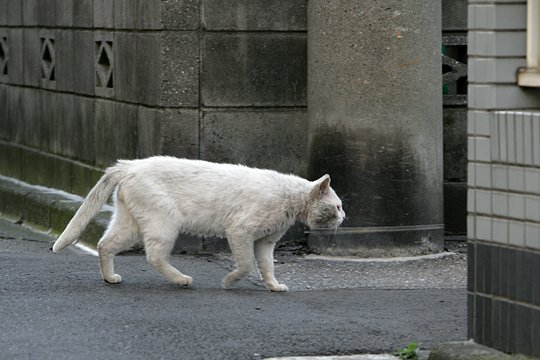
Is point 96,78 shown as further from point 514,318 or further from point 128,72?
point 514,318

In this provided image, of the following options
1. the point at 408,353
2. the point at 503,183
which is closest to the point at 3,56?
the point at 408,353

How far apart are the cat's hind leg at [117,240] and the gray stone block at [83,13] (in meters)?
3.57

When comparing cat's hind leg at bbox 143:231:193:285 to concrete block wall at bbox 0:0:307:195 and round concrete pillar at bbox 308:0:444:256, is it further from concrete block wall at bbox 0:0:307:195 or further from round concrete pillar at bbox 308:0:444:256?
round concrete pillar at bbox 308:0:444:256

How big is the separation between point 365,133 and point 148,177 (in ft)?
6.76

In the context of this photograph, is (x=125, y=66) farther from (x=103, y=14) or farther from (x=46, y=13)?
(x=46, y=13)

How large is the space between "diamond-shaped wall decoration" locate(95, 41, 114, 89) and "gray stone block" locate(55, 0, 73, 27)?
2.81 feet

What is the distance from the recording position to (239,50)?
10352 mm

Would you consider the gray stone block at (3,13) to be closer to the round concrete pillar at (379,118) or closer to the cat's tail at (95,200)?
the round concrete pillar at (379,118)

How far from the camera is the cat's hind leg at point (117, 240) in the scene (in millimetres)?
8672

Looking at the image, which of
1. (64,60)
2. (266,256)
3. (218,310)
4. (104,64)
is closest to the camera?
(218,310)

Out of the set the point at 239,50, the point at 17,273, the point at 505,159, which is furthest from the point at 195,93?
the point at 505,159

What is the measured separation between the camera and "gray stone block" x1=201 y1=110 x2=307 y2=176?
10.3 meters

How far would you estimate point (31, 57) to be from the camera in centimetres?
1409

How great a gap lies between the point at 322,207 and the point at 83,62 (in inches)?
171
